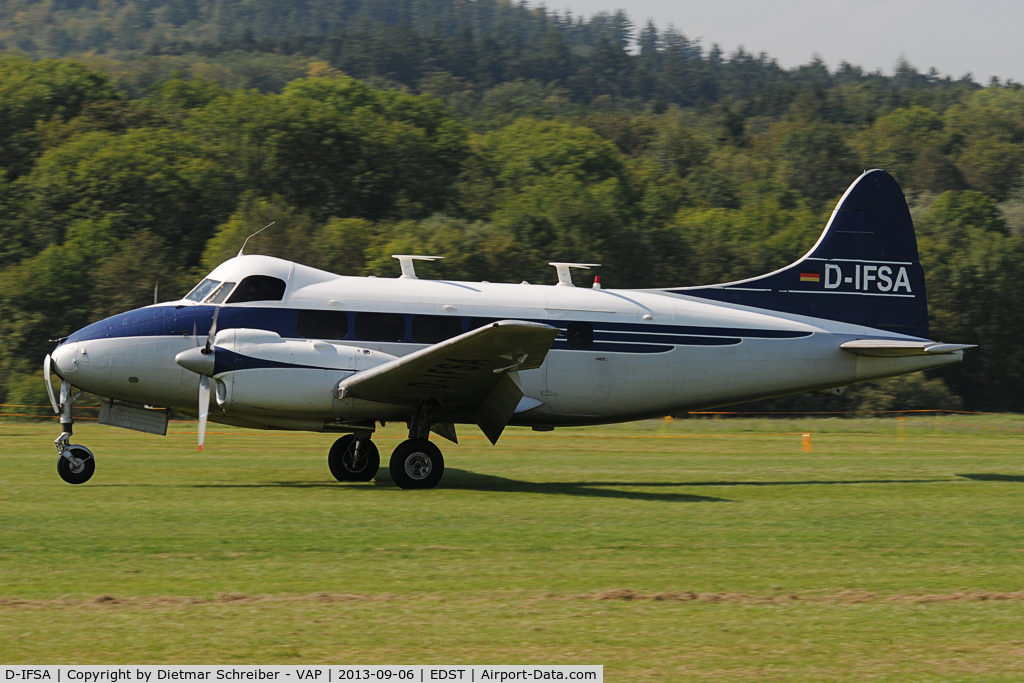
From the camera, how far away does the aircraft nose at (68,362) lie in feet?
51.8

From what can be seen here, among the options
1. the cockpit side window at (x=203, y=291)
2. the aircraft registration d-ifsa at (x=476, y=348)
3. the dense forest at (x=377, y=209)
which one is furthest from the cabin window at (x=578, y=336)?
the dense forest at (x=377, y=209)

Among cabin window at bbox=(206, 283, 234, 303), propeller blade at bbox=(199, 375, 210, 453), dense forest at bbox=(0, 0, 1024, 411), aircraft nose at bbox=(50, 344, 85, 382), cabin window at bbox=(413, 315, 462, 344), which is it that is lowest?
propeller blade at bbox=(199, 375, 210, 453)

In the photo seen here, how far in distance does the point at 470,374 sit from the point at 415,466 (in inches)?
70.0

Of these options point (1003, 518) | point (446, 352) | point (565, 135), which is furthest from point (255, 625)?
point (565, 135)

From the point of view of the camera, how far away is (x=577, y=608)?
338 inches

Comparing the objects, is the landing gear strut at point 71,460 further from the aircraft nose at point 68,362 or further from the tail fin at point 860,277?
the tail fin at point 860,277

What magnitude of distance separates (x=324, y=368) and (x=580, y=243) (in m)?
40.6

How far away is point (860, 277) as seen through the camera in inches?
750

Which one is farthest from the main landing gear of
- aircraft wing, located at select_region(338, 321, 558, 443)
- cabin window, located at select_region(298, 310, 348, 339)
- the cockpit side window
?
the cockpit side window

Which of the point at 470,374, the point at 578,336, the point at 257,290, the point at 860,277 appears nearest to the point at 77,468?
the point at 257,290

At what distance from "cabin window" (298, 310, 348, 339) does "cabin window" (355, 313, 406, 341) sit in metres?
0.23

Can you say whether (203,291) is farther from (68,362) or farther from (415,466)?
(415,466)

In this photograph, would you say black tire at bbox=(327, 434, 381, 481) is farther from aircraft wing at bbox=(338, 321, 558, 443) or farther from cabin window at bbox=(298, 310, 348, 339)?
cabin window at bbox=(298, 310, 348, 339)
